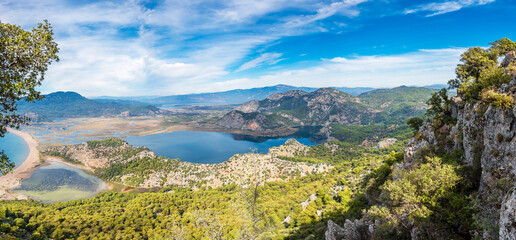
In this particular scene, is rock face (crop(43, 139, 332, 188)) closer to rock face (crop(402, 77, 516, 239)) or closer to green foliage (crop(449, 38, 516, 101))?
green foliage (crop(449, 38, 516, 101))

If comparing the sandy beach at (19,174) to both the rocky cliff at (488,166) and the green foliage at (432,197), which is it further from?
the rocky cliff at (488,166)

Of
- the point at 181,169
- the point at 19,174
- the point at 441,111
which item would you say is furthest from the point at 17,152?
the point at 441,111

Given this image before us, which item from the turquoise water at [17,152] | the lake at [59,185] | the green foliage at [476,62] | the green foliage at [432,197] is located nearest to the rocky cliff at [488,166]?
the green foliage at [432,197]

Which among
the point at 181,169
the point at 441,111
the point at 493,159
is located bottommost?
the point at 181,169

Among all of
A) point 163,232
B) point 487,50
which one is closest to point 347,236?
point 487,50

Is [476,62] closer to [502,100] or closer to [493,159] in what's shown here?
[502,100]

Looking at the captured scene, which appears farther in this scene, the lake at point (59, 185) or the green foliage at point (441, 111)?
the lake at point (59, 185)

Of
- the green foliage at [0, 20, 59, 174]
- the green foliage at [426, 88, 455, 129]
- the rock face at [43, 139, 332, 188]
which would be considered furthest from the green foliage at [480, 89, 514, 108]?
the rock face at [43, 139, 332, 188]
